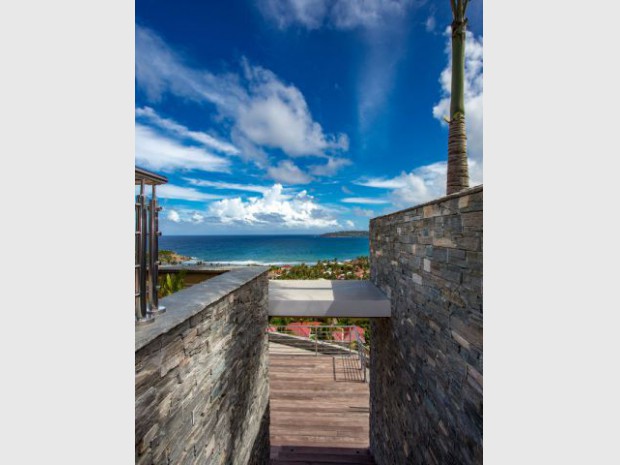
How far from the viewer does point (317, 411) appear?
6.55 metres

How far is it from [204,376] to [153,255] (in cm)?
122

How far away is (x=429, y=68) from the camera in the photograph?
24.3 ft

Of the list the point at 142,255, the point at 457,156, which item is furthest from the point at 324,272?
the point at 142,255

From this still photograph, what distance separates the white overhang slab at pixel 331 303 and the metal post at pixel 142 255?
10.6 ft

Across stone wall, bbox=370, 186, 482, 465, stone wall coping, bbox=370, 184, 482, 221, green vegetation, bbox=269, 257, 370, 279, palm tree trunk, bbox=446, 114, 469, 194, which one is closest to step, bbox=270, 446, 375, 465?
stone wall, bbox=370, 186, 482, 465

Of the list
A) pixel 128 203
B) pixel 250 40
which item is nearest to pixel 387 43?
pixel 250 40

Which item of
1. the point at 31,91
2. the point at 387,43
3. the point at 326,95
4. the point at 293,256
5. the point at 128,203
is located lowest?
the point at 293,256

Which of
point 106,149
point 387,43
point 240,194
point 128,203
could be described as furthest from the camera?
point 240,194

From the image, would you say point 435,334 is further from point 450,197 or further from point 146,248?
point 146,248

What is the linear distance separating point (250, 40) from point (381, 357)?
10249mm

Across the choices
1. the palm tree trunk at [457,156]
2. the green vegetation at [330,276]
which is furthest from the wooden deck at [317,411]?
the palm tree trunk at [457,156]

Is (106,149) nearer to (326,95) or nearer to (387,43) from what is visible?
(387,43)

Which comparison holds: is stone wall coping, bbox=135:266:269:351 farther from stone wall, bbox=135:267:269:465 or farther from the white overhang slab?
the white overhang slab

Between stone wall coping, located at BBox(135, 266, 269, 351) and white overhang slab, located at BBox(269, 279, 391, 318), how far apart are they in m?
1.53
